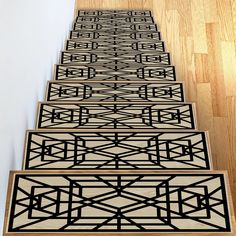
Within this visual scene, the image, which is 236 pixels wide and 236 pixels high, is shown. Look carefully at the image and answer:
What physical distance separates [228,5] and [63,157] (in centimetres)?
280

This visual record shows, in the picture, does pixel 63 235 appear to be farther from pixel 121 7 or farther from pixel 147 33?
pixel 121 7

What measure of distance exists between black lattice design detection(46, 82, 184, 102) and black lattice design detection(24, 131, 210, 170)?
1.72ft

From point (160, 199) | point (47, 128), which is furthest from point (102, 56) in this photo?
point (160, 199)

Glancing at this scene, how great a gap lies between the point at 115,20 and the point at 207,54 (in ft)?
2.48

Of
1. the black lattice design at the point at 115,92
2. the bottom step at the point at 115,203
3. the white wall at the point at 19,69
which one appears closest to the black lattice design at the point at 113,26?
the white wall at the point at 19,69

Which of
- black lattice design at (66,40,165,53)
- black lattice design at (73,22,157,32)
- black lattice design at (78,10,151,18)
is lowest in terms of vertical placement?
black lattice design at (66,40,165,53)

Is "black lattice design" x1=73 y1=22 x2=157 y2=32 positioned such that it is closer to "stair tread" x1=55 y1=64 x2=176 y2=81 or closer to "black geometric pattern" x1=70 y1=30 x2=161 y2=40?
"black geometric pattern" x1=70 y1=30 x2=161 y2=40

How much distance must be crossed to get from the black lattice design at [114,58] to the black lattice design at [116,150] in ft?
3.69

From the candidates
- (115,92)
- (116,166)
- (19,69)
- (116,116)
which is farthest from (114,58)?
(116,166)

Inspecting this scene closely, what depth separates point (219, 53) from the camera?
11.6 feet

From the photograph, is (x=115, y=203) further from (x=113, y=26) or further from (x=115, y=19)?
(x=115, y=19)

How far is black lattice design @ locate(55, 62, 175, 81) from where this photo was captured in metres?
2.66

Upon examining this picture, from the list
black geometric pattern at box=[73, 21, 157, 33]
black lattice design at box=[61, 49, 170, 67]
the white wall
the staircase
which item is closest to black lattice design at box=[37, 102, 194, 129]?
the staircase

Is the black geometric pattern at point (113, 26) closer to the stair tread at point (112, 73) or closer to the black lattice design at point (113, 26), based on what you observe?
the black lattice design at point (113, 26)
